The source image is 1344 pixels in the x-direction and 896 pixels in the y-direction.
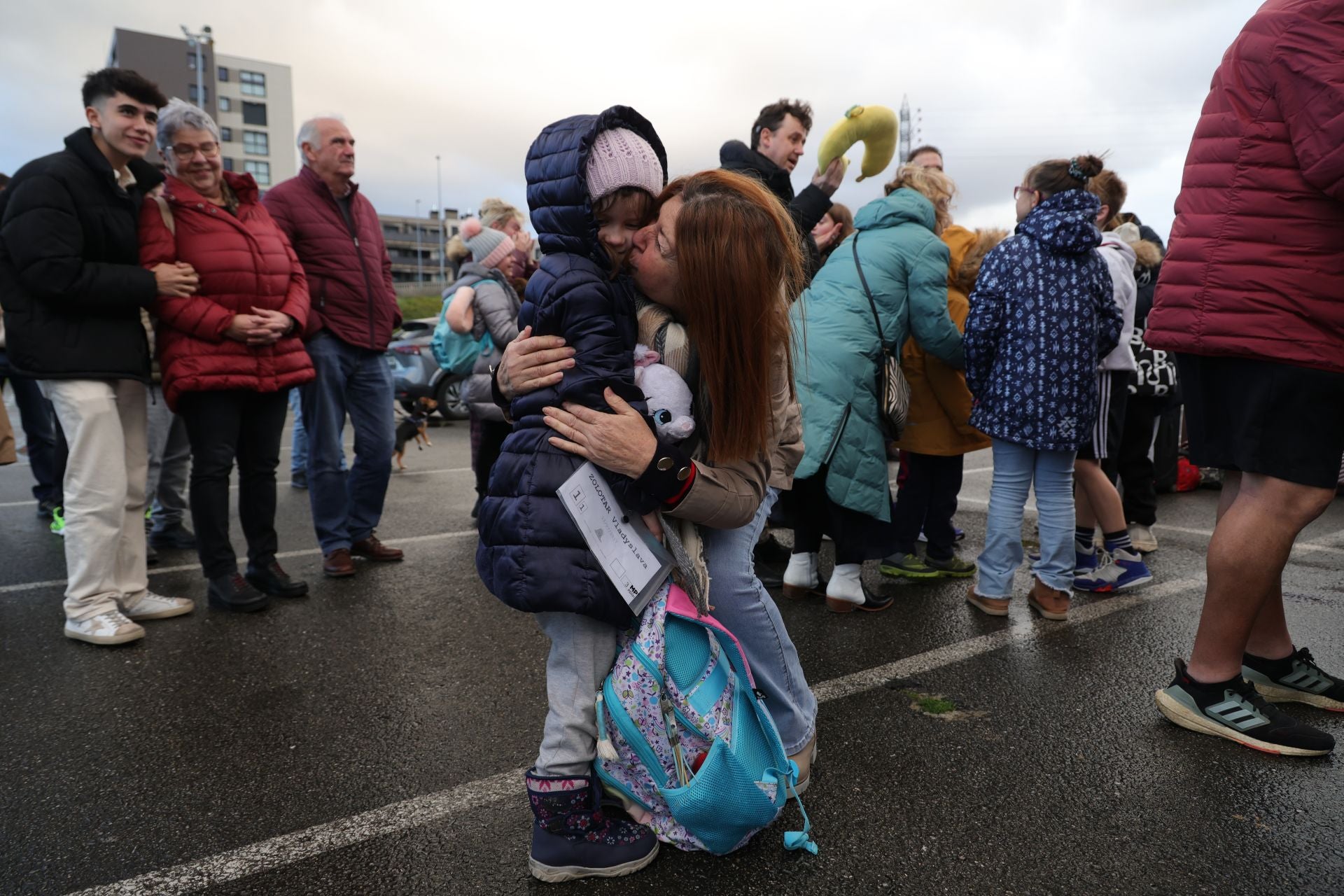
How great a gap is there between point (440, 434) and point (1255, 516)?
10.0 metres

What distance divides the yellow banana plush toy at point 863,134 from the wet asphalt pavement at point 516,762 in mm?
2124

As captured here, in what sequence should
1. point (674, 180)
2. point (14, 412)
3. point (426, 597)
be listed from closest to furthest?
point (674, 180) < point (426, 597) < point (14, 412)

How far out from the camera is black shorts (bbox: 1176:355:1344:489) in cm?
242

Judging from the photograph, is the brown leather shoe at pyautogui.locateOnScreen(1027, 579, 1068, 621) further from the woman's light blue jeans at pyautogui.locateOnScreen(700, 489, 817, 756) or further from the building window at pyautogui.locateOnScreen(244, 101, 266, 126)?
the building window at pyautogui.locateOnScreen(244, 101, 266, 126)

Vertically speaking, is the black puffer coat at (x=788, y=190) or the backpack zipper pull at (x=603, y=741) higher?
the black puffer coat at (x=788, y=190)

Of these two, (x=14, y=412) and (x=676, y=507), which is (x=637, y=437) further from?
(x=14, y=412)

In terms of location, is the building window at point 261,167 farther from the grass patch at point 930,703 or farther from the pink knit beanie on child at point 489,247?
the grass patch at point 930,703

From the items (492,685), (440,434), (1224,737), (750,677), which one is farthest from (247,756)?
(440,434)

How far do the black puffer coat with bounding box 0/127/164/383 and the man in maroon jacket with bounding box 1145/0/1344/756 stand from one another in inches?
154

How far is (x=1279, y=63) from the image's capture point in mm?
2311

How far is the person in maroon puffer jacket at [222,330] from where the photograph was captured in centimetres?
375

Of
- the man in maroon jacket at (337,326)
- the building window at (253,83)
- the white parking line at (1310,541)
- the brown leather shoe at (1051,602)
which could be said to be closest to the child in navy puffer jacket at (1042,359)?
the brown leather shoe at (1051,602)

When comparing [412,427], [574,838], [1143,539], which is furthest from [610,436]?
[412,427]

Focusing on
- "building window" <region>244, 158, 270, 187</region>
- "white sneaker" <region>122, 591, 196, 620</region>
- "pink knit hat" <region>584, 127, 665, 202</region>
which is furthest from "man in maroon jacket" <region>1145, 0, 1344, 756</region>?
"building window" <region>244, 158, 270, 187</region>
